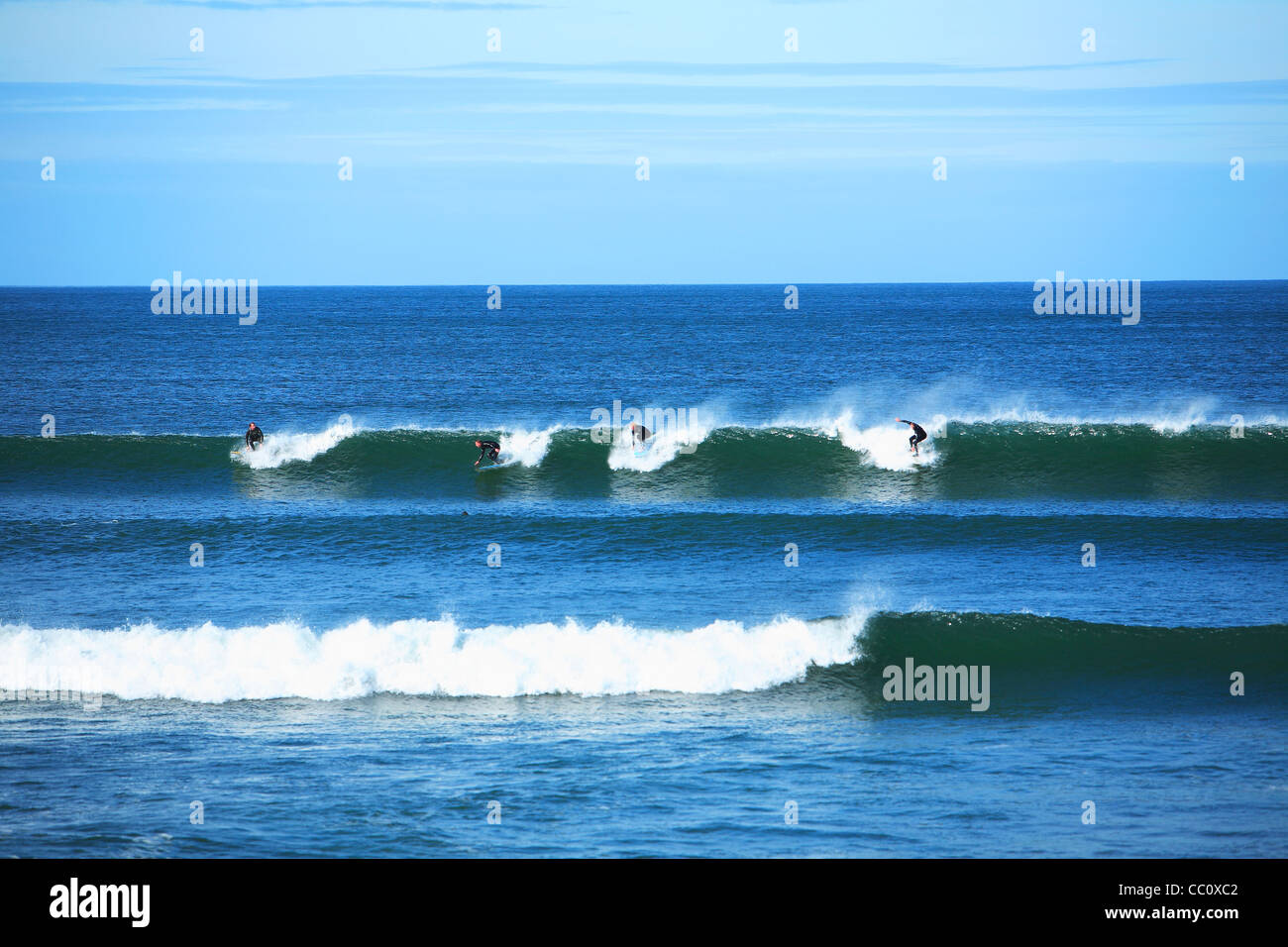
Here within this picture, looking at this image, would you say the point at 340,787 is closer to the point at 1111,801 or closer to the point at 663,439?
the point at 1111,801

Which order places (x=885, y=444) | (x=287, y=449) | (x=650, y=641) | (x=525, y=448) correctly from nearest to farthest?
(x=650, y=641)
(x=885, y=444)
(x=287, y=449)
(x=525, y=448)

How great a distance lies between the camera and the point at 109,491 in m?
24.2

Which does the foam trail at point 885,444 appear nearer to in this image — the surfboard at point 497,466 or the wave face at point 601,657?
the surfboard at point 497,466

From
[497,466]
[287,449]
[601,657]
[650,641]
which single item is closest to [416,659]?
[601,657]

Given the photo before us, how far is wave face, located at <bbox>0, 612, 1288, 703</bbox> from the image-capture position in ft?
42.2

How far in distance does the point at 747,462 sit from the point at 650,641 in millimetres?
13091

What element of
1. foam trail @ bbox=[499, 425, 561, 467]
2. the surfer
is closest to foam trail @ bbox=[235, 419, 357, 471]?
the surfer

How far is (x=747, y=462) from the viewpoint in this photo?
26281 mm

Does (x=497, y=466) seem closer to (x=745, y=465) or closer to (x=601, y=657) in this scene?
(x=745, y=465)

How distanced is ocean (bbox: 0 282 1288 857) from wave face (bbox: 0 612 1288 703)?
0.16 feet

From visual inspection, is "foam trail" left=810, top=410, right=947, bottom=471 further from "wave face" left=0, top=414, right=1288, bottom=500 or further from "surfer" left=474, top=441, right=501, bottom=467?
"surfer" left=474, top=441, right=501, bottom=467

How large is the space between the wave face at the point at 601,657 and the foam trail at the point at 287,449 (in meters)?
12.9

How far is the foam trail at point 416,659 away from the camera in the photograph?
1283 cm
